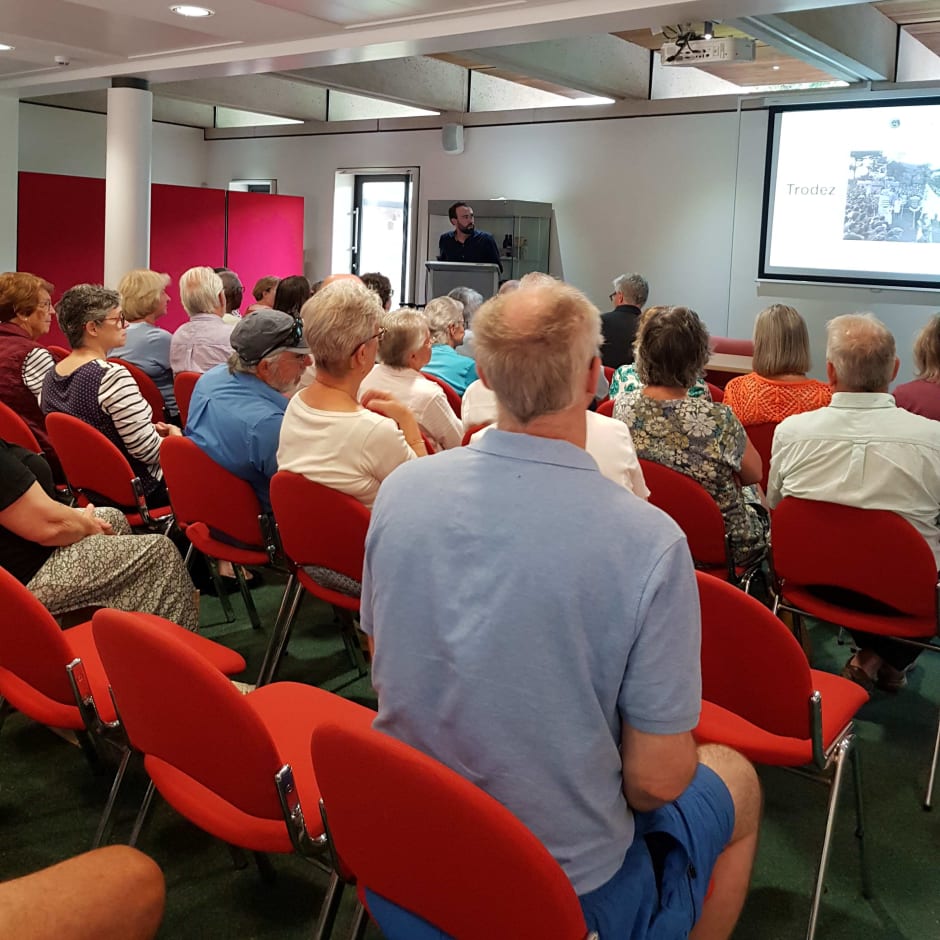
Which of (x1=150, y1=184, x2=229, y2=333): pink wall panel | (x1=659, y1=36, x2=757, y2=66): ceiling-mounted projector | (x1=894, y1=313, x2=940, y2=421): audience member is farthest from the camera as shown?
(x1=150, y1=184, x2=229, y2=333): pink wall panel

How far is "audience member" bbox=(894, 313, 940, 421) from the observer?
147 inches

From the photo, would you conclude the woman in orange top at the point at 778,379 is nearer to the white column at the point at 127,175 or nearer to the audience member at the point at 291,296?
the audience member at the point at 291,296

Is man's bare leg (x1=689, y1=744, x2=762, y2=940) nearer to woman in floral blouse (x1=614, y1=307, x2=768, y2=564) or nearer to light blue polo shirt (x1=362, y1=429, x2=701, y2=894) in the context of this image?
light blue polo shirt (x1=362, y1=429, x2=701, y2=894)

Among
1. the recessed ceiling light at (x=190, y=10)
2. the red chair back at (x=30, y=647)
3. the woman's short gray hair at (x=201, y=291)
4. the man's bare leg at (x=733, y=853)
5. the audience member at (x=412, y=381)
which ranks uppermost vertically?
the recessed ceiling light at (x=190, y=10)

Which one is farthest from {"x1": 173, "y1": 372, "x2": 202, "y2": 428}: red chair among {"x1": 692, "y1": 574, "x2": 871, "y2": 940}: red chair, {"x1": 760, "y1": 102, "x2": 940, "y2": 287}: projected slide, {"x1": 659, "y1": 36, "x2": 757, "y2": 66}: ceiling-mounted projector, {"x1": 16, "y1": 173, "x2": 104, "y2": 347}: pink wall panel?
{"x1": 16, "y1": 173, "x2": 104, "y2": 347}: pink wall panel

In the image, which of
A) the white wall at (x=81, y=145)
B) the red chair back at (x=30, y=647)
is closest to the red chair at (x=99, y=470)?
the red chair back at (x=30, y=647)

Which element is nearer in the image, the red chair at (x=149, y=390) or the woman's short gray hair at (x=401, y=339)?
the woman's short gray hair at (x=401, y=339)

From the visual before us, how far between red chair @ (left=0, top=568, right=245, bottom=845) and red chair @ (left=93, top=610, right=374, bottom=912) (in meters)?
0.19

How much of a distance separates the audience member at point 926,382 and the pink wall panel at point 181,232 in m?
8.36

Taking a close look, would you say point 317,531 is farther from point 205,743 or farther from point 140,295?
point 140,295

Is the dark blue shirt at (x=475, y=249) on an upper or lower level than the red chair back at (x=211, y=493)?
upper

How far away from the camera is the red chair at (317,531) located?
9.00 feet

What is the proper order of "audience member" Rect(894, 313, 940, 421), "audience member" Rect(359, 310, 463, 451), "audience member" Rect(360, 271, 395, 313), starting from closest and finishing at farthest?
"audience member" Rect(894, 313, 940, 421)
"audience member" Rect(359, 310, 463, 451)
"audience member" Rect(360, 271, 395, 313)

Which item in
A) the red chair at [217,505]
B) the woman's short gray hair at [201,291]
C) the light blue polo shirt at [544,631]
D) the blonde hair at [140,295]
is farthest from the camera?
the woman's short gray hair at [201,291]
